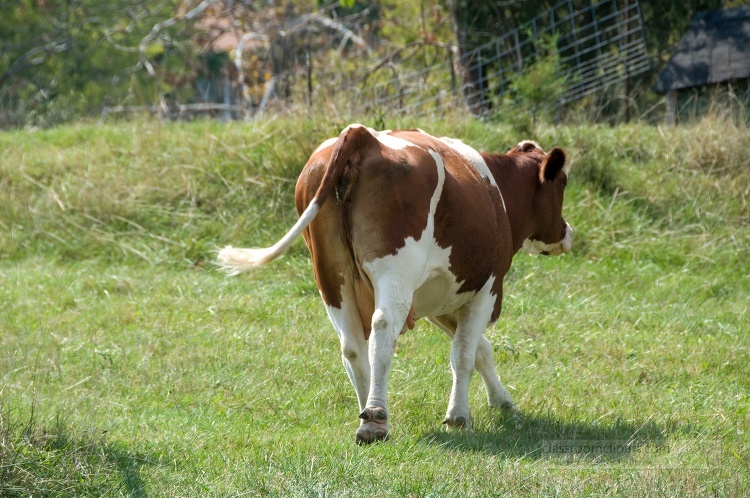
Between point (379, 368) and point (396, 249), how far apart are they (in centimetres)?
64

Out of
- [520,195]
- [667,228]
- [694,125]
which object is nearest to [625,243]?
[667,228]

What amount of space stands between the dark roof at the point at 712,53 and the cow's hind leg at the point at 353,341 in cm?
1327

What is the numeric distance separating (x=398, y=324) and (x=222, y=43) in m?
35.2

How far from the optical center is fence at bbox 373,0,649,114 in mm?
18609

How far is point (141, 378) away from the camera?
24.4ft

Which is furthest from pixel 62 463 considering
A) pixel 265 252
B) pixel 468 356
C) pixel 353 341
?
pixel 468 356

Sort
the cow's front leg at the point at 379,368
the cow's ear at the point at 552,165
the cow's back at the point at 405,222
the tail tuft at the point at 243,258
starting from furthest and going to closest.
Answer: the cow's ear at the point at 552,165
the tail tuft at the point at 243,258
the cow's back at the point at 405,222
the cow's front leg at the point at 379,368

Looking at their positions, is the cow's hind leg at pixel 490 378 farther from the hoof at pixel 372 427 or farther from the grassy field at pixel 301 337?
the hoof at pixel 372 427

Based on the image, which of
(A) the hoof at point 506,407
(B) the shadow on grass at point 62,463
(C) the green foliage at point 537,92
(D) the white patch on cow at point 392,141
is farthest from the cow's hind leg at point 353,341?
(C) the green foliage at point 537,92

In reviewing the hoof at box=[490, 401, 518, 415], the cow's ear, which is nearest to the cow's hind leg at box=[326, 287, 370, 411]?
the hoof at box=[490, 401, 518, 415]

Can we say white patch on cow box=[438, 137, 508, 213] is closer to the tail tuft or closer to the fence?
the tail tuft

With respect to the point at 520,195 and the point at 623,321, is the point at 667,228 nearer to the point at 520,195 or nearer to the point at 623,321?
the point at 623,321

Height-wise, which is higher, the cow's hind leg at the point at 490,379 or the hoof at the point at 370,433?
the hoof at the point at 370,433

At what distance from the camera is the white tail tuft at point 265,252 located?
18.3 feet
